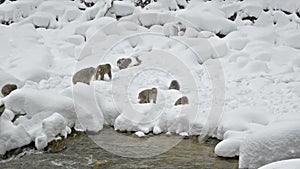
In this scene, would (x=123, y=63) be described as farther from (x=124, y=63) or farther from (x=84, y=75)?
(x=84, y=75)

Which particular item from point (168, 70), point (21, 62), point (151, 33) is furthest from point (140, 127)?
point (151, 33)

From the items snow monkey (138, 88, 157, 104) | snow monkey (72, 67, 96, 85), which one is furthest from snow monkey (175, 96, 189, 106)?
snow monkey (72, 67, 96, 85)

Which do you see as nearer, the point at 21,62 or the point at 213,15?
the point at 21,62

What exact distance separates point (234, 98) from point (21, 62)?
4.84 m

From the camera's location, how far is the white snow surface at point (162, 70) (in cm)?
782

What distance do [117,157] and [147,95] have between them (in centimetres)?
222

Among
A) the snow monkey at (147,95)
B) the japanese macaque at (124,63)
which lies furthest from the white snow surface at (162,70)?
the snow monkey at (147,95)

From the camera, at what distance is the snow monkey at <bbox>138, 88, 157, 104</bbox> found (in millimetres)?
9055

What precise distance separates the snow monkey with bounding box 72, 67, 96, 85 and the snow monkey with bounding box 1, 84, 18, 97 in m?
1.17

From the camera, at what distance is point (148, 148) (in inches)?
296

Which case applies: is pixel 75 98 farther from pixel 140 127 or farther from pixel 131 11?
pixel 131 11

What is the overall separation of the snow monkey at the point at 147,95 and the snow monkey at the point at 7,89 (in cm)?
246

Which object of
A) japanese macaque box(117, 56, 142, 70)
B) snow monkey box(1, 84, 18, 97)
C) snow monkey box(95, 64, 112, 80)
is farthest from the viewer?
japanese macaque box(117, 56, 142, 70)

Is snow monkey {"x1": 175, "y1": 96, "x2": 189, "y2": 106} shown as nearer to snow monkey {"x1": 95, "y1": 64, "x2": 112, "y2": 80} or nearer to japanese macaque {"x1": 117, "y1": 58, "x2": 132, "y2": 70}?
snow monkey {"x1": 95, "y1": 64, "x2": 112, "y2": 80}
